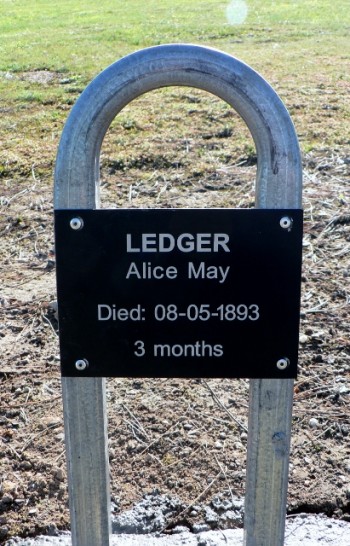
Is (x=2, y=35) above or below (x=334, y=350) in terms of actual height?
above

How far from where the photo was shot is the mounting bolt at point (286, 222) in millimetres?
1612

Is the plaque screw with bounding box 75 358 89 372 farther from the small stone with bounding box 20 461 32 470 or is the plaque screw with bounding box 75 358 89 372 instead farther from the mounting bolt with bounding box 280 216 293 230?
the small stone with bounding box 20 461 32 470

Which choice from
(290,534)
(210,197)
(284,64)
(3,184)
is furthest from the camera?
(284,64)

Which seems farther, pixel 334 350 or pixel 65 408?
pixel 334 350

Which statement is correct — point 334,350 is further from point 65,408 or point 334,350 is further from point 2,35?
point 2,35

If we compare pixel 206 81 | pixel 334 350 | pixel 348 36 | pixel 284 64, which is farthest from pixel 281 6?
pixel 206 81

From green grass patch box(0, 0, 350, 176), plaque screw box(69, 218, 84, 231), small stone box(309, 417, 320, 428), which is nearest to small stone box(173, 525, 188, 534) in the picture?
small stone box(309, 417, 320, 428)

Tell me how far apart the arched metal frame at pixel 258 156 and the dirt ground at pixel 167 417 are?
91 cm

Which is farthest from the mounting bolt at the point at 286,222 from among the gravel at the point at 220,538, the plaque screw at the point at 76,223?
the gravel at the point at 220,538

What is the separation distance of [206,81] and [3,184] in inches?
186

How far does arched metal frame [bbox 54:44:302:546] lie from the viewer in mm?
1578

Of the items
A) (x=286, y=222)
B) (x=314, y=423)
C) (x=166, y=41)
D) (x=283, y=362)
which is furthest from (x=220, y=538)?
(x=166, y=41)

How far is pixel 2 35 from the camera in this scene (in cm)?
1798

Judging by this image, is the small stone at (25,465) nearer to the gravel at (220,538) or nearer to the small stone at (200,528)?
the gravel at (220,538)
